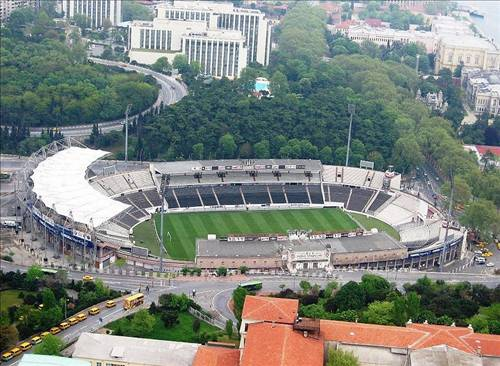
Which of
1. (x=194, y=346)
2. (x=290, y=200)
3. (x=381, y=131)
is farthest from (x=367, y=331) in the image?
(x=381, y=131)

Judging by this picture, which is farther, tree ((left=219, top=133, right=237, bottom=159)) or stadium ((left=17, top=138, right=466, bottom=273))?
tree ((left=219, top=133, right=237, bottom=159))

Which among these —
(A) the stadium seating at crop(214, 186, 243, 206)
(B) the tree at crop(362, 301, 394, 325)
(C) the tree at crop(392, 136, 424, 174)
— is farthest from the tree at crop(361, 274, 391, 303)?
(C) the tree at crop(392, 136, 424, 174)

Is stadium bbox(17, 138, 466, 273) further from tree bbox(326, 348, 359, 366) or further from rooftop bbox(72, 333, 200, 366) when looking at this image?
tree bbox(326, 348, 359, 366)

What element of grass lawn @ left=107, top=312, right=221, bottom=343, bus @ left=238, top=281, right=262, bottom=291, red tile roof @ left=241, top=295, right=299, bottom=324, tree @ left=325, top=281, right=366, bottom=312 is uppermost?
red tile roof @ left=241, top=295, right=299, bottom=324

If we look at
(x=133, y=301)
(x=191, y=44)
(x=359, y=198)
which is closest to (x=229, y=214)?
(x=359, y=198)

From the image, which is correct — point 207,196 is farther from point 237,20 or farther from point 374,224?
point 237,20

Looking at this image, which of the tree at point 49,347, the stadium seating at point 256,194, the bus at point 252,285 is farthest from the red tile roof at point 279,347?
the stadium seating at point 256,194

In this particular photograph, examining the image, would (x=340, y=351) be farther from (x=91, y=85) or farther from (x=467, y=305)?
(x=91, y=85)
